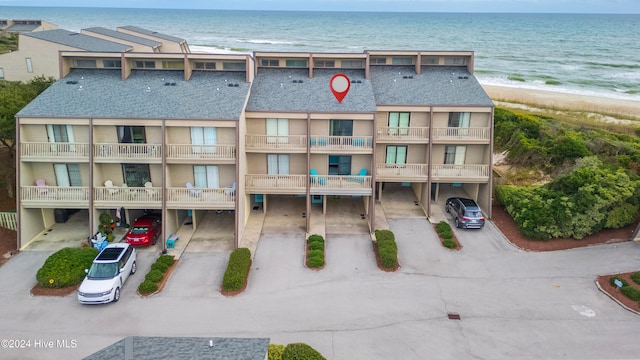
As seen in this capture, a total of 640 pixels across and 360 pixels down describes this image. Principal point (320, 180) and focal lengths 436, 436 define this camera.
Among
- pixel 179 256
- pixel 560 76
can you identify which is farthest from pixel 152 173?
pixel 560 76

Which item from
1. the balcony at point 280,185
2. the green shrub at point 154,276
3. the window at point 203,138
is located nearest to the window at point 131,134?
the window at point 203,138

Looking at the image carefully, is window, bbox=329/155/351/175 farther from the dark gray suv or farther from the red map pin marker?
the dark gray suv

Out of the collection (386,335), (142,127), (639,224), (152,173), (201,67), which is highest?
(201,67)

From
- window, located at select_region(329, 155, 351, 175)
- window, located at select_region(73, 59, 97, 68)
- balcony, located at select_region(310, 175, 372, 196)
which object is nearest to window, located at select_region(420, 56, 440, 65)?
window, located at select_region(329, 155, 351, 175)

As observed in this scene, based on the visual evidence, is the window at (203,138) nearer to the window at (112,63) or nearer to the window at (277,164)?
the window at (277,164)

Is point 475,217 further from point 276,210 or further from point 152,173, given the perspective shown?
point 152,173

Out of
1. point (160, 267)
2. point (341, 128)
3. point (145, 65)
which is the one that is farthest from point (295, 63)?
point (160, 267)

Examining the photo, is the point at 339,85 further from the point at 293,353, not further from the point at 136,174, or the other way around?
the point at 293,353
